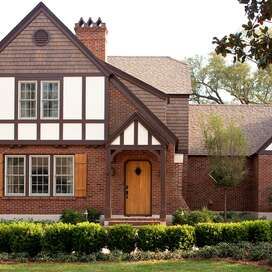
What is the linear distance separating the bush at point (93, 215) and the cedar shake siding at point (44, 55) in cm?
539

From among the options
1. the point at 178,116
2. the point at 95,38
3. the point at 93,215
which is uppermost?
the point at 95,38

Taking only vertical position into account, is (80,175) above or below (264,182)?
above

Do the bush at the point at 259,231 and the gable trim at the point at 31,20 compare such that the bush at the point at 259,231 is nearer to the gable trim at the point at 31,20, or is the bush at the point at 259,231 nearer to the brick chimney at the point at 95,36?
the gable trim at the point at 31,20

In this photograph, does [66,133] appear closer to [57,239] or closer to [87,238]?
[57,239]

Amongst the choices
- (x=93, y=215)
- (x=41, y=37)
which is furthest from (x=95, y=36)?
(x=93, y=215)

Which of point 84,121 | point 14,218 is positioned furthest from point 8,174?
point 84,121

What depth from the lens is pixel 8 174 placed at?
25703 mm

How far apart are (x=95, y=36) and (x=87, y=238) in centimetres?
1353

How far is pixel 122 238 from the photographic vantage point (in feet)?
55.8

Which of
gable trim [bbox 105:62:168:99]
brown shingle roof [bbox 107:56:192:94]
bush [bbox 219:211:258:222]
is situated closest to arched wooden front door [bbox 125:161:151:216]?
gable trim [bbox 105:62:168:99]

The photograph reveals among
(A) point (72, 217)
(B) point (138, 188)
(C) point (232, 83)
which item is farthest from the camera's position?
(C) point (232, 83)

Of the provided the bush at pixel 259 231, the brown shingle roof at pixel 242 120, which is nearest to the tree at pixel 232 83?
the brown shingle roof at pixel 242 120

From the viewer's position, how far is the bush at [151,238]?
17.0 metres

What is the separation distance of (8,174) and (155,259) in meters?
10.9
